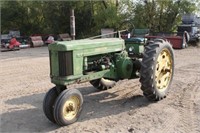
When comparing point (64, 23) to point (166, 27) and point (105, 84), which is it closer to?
point (166, 27)

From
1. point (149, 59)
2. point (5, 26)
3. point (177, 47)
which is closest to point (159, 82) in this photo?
point (149, 59)

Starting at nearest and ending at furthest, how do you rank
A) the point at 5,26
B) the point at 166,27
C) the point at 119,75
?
the point at 119,75, the point at 166,27, the point at 5,26

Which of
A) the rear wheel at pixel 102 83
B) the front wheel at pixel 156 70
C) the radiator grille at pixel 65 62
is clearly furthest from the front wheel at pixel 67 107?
the rear wheel at pixel 102 83

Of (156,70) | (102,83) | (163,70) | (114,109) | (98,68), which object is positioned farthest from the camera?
(102,83)

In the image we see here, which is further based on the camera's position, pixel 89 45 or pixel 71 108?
pixel 89 45

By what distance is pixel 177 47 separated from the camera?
14.5m

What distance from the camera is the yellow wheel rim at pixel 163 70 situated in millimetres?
5812

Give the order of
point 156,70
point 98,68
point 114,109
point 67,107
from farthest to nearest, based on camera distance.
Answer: point 156,70, point 98,68, point 114,109, point 67,107

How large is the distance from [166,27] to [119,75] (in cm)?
1310

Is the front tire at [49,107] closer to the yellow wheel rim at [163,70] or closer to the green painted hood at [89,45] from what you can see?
the green painted hood at [89,45]

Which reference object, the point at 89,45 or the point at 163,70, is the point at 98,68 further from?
the point at 163,70

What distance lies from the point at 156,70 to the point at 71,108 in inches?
72.1

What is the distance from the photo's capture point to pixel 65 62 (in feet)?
15.7

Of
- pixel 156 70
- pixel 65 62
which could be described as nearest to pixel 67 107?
pixel 65 62
